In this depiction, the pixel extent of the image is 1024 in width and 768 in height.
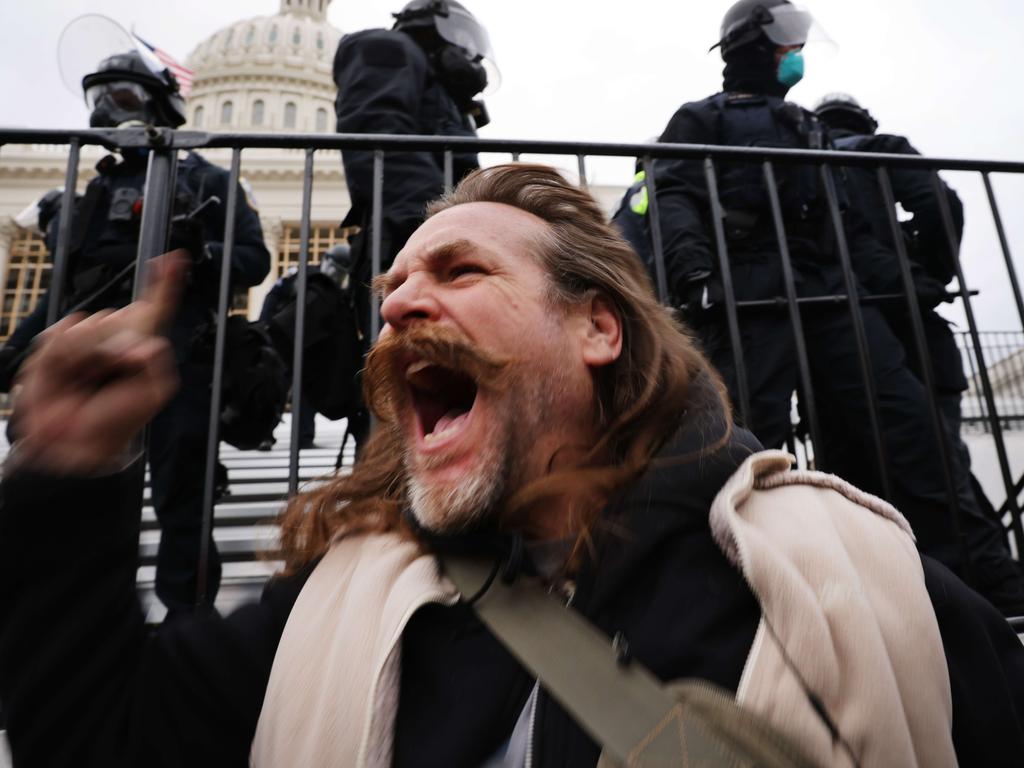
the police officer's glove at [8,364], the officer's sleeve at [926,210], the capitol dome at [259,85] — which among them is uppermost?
the capitol dome at [259,85]

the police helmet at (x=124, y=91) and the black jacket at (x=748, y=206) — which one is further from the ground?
the police helmet at (x=124, y=91)

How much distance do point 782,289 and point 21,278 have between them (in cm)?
2439

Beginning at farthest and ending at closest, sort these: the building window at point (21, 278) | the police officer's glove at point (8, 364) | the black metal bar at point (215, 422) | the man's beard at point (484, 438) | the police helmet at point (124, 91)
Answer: the building window at point (21, 278), the police helmet at point (124, 91), the police officer's glove at point (8, 364), the black metal bar at point (215, 422), the man's beard at point (484, 438)

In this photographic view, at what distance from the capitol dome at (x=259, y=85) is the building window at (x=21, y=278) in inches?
647

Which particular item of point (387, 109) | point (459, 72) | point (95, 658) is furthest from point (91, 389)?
point (459, 72)

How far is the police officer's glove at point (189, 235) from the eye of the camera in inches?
110

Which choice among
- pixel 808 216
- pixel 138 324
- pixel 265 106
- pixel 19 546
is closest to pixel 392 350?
pixel 138 324

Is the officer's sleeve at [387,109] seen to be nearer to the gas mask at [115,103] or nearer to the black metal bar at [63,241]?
the black metal bar at [63,241]

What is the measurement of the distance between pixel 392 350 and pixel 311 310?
96.0 inches

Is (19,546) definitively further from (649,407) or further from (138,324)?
(649,407)

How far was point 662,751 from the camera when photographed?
0.95 meters

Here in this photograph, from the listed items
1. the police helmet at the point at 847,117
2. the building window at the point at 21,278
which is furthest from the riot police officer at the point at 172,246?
the building window at the point at 21,278

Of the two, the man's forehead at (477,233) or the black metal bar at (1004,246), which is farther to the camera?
the black metal bar at (1004,246)

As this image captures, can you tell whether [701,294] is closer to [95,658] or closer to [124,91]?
[95,658]
